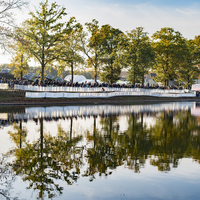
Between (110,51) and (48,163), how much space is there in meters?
62.7

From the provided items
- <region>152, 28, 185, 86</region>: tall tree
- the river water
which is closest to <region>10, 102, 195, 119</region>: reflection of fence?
the river water

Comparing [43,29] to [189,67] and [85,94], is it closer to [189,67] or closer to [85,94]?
[85,94]

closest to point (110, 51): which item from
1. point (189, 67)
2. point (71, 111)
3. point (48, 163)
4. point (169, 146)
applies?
point (189, 67)

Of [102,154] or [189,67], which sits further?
[189,67]

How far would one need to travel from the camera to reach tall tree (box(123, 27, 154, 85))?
67.4 meters

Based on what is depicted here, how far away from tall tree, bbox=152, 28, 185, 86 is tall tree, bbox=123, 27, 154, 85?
712cm

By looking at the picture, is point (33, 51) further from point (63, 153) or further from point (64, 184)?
point (64, 184)

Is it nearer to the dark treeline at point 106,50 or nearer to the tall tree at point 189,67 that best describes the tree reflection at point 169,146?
the dark treeline at point 106,50

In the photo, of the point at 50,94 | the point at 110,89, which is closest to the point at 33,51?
the point at 50,94

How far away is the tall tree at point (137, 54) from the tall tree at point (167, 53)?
23.4 feet

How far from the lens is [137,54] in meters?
67.1

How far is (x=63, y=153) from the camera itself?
11.2m

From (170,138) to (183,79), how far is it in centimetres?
7400

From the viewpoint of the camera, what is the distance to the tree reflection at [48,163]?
7.95 meters
